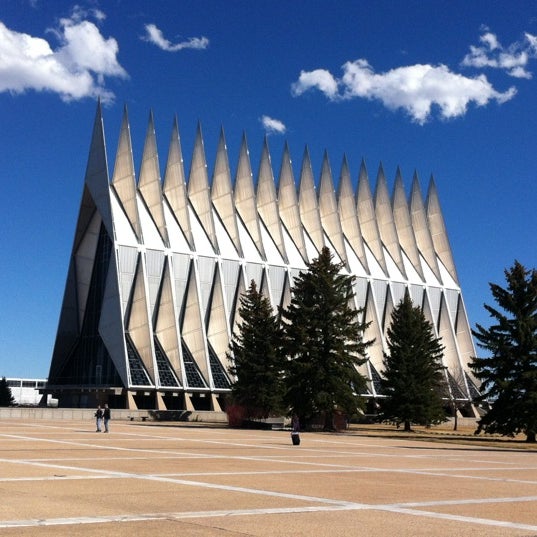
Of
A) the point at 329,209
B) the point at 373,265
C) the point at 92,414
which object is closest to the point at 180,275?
the point at 92,414

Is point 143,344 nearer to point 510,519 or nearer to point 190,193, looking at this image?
point 190,193

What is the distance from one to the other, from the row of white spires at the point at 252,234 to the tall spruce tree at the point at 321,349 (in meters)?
18.5

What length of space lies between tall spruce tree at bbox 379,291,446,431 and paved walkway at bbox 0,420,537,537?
27.7 m

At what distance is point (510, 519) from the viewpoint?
379 inches

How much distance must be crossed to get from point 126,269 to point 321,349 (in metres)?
23.1

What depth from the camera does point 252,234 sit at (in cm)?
6919

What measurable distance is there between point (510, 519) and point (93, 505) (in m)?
5.34

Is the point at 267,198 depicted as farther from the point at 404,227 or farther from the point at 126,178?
the point at 404,227

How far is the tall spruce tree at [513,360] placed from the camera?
37.2 metres

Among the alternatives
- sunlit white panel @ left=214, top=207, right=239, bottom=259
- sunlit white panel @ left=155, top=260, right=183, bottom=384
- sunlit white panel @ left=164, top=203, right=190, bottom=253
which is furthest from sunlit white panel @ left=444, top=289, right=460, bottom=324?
sunlit white panel @ left=155, top=260, right=183, bottom=384

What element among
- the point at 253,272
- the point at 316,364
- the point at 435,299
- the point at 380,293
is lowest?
the point at 316,364

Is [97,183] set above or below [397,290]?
above

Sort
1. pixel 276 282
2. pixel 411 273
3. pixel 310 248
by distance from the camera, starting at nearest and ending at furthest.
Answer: pixel 276 282
pixel 310 248
pixel 411 273

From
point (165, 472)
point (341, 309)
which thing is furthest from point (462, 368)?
point (165, 472)
